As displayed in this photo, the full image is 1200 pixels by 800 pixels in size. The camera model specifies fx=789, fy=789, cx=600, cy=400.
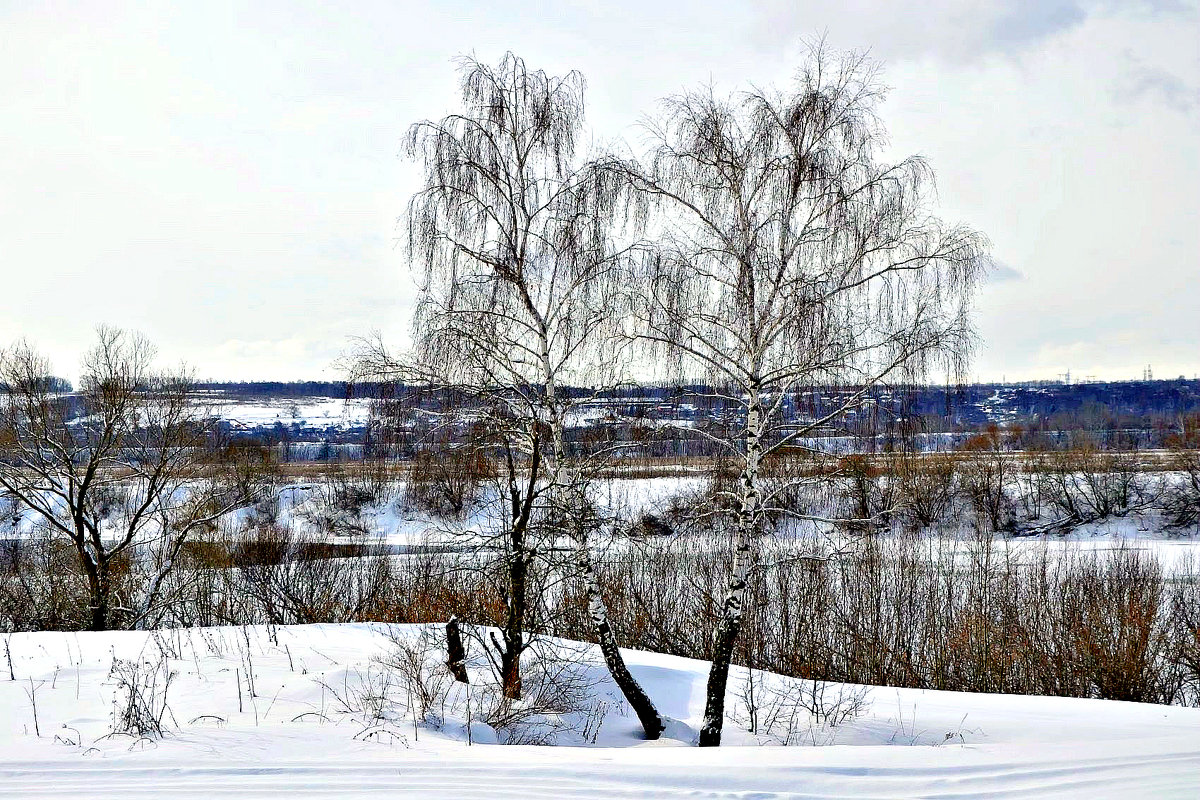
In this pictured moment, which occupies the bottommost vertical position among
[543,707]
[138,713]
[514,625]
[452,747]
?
[543,707]

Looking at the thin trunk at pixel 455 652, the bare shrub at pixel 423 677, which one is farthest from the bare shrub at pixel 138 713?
the thin trunk at pixel 455 652

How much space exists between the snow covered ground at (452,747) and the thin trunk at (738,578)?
0.59 metres

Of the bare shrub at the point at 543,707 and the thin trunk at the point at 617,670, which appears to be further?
the thin trunk at the point at 617,670

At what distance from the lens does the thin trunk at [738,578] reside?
9562 mm

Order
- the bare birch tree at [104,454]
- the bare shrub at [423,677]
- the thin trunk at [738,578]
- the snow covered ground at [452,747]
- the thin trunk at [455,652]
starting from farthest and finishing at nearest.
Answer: the bare birch tree at [104,454]
the thin trunk at [455,652]
the thin trunk at [738,578]
the bare shrub at [423,677]
the snow covered ground at [452,747]

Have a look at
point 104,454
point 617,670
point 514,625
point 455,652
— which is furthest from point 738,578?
point 104,454

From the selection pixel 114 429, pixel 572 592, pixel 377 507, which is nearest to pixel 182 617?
pixel 114 429

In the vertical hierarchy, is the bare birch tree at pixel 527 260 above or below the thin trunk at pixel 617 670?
above

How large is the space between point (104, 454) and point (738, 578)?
20.3m

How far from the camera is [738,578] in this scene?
967 centimetres

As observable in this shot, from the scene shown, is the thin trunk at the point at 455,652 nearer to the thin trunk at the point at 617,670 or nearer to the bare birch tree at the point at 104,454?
the thin trunk at the point at 617,670

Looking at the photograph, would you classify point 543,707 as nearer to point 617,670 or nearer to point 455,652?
point 617,670

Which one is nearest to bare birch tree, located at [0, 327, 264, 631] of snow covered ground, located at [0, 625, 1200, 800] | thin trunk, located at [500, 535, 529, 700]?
snow covered ground, located at [0, 625, 1200, 800]

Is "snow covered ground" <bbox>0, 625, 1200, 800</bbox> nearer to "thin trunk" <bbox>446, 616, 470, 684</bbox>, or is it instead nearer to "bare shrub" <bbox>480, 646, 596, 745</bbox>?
"bare shrub" <bbox>480, 646, 596, 745</bbox>
